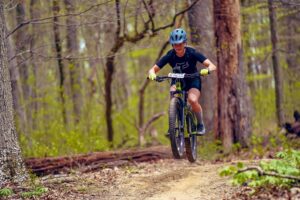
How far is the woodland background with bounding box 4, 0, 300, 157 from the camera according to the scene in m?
13.2

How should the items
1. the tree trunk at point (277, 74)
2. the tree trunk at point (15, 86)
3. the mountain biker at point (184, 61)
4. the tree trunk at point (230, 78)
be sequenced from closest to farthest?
the mountain biker at point (184, 61) → the tree trunk at point (230, 78) → the tree trunk at point (15, 86) → the tree trunk at point (277, 74)

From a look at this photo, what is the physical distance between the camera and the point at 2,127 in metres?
8.97

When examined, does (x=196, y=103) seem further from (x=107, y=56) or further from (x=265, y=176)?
(x=265, y=176)

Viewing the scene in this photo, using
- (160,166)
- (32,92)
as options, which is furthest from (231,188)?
(32,92)

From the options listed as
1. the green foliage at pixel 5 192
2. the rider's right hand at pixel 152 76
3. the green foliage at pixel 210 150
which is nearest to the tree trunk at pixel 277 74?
the green foliage at pixel 210 150

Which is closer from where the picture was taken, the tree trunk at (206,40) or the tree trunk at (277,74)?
the tree trunk at (206,40)

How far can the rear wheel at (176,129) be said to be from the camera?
933 centimetres

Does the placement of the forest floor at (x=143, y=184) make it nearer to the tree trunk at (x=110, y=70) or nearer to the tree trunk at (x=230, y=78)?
the tree trunk at (x=230, y=78)

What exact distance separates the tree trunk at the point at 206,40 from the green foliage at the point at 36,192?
6.59 metres

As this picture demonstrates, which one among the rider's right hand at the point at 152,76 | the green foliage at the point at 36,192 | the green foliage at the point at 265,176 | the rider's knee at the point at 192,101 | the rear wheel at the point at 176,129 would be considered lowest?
the green foliage at the point at 36,192

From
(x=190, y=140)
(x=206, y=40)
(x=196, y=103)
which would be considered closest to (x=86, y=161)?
(x=190, y=140)

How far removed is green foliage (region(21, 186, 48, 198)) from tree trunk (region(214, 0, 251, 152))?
6.00 meters

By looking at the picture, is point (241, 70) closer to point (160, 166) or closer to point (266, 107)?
point (160, 166)

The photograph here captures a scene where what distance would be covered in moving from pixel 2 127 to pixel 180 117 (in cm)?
325
